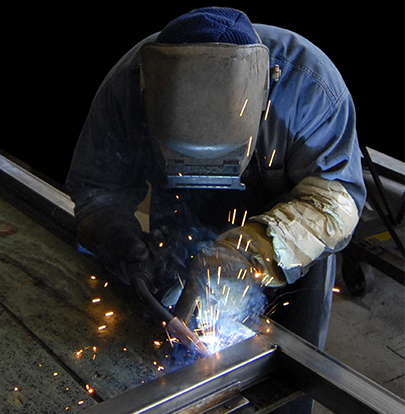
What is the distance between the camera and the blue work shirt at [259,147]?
1629 millimetres

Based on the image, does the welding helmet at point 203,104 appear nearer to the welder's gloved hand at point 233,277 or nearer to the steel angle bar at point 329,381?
the welder's gloved hand at point 233,277

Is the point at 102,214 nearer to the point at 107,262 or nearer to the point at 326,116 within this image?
the point at 107,262

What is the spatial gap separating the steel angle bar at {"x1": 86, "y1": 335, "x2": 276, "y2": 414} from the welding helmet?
46 centimetres

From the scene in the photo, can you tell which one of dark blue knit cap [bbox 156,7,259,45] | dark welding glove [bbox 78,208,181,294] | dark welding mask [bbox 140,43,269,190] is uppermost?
dark blue knit cap [bbox 156,7,259,45]

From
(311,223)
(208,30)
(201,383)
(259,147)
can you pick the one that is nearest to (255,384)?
(201,383)

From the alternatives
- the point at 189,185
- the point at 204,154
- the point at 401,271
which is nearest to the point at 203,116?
the point at 204,154

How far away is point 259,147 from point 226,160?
313 mm

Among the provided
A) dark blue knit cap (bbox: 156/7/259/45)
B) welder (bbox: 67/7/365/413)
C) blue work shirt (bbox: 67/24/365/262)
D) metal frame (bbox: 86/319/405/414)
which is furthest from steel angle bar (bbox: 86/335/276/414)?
dark blue knit cap (bbox: 156/7/259/45)

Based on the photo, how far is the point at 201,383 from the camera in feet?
3.83

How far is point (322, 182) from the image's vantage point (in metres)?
1.60

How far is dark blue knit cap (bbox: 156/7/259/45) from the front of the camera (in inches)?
53.7

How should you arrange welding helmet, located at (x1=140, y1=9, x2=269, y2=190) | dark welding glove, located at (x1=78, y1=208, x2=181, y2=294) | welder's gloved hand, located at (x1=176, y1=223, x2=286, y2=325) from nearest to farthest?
1. welding helmet, located at (x1=140, y1=9, x2=269, y2=190)
2. welder's gloved hand, located at (x1=176, y1=223, x2=286, y2=325)
3. dark welding glove, located at (x1=78, y1=208, x2=181, y2=294)

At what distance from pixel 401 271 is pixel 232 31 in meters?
2.03

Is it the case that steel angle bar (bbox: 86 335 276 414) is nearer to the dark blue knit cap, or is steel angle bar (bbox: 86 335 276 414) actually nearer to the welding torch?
the welding torch
